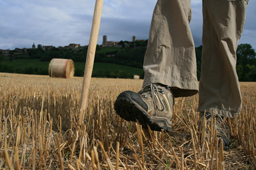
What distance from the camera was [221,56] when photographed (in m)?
1.79

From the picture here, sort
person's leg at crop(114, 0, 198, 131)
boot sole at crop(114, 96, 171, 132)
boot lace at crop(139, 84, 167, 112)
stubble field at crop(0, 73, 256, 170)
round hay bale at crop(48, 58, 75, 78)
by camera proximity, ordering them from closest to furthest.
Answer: stubble field at crop(0, 73, 256, 170), boot sole at crop(114, 96, 171, 132), boot lace at crop(139, 84, 167, 112), person's leg at crop(114, 0, 198, 131), round hay bale at crop(48, 58, 75, 78)

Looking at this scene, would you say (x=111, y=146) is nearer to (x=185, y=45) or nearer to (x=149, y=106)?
(x=149, y=106)

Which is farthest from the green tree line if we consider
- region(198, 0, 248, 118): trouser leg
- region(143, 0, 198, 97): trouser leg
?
region(143, 0, 198, 97): trouser leg

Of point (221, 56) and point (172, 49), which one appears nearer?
point (172, 49)

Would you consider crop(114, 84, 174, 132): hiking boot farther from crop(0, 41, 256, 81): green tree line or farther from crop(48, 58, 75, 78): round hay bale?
crop(0, 41, 256, 81): green tree line

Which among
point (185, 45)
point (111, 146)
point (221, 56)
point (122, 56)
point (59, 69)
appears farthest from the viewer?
point (122, 56)

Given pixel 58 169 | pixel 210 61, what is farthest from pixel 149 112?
pixel 210 61

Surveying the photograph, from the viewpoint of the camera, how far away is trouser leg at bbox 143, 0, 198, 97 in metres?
1.63

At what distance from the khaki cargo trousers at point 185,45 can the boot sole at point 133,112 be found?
1.18ft

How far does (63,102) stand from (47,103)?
0.16 metres

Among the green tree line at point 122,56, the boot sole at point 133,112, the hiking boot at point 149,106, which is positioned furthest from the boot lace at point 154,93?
the green tree line at point 122,56

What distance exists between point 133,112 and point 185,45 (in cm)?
72

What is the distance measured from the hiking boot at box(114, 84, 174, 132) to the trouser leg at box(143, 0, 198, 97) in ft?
0.35

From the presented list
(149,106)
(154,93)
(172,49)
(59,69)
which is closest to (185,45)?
(172,49)
